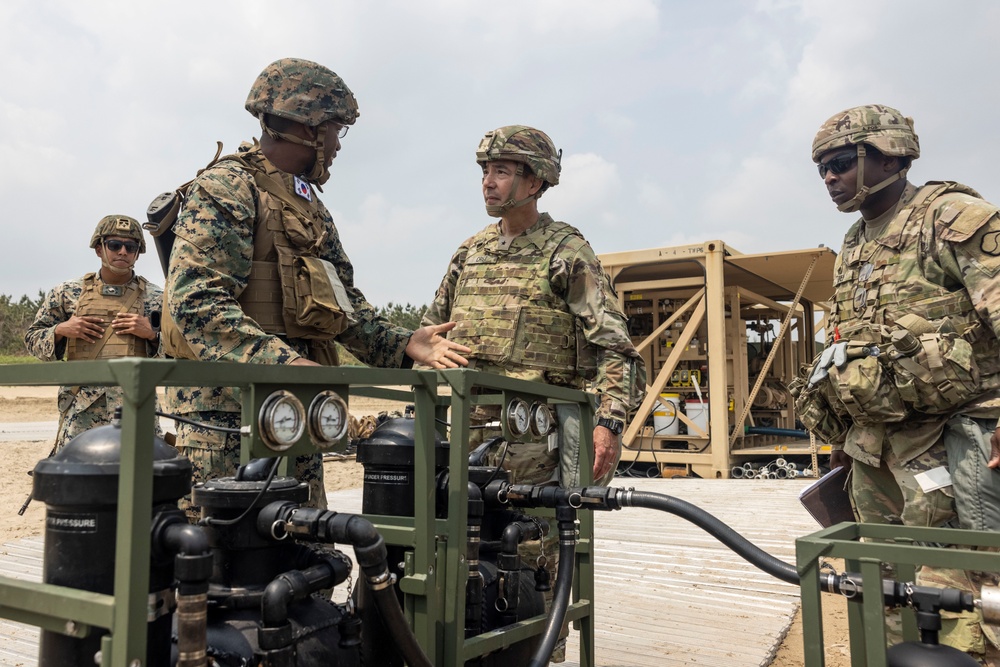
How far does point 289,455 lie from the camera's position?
1883 millimetres

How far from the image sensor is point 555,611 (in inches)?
102

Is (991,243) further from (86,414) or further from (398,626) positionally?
(86,414)

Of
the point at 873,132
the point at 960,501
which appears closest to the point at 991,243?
the point at 873,132

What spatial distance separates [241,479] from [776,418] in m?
12.3

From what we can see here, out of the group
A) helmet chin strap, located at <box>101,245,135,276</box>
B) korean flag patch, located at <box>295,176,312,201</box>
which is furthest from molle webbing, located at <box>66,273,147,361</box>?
korean flag patch, located at <box>295,176,312,201</box>

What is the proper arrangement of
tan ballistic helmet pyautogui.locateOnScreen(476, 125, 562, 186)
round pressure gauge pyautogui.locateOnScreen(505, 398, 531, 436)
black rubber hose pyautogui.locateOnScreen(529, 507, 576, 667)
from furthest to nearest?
tan ballistic helmet pyautogui.locateOnScreen(476, 125, 562, 186)
round pressure gauge pyautogui.locateOnScreen(505, 398, 531, 436)
black rubber hose pyautogui.locateOnScreen(529, 507, 576, 667)

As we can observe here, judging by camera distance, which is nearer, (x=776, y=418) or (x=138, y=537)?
(x=138, y=537)

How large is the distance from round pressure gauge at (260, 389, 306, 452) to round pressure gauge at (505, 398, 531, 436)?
865 mm

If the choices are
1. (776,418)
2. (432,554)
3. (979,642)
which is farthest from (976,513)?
(776,418)

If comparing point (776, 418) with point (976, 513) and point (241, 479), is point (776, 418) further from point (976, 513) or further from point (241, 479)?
point (241, 479)

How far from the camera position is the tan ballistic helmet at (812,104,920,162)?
359 cm

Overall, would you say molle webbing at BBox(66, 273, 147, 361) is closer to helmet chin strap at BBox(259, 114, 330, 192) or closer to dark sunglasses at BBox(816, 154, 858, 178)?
helmet chin strap at BBox(259, 114, 330, 192)

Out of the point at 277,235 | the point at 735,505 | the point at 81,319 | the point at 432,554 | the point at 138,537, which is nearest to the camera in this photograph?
the point at 138,537

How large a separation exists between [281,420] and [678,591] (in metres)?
3.81
